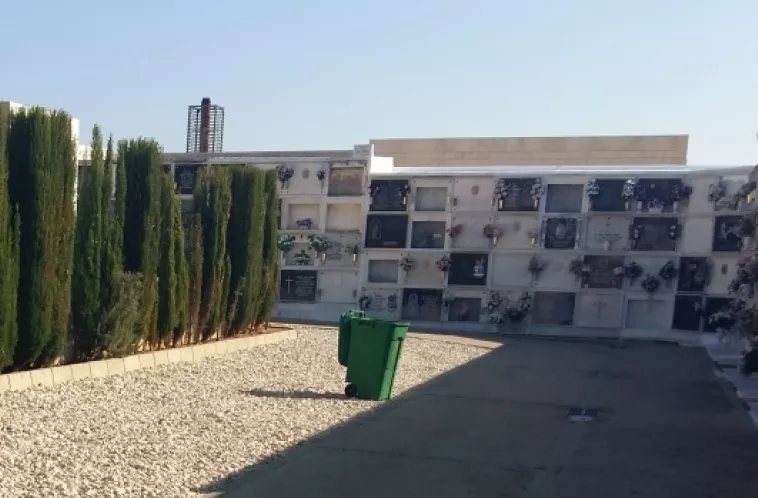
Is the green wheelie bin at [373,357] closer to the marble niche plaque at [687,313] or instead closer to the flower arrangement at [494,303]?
the flower arrangement at [494,303]

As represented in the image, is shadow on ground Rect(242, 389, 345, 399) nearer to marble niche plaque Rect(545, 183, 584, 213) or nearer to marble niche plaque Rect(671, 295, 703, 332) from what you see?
marble niche plaque Rect(671, 295, 703, 332)

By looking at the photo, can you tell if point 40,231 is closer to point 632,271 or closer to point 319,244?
point 319,244

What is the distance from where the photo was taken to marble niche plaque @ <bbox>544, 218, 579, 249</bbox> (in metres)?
15.4

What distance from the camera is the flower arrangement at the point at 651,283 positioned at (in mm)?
14624

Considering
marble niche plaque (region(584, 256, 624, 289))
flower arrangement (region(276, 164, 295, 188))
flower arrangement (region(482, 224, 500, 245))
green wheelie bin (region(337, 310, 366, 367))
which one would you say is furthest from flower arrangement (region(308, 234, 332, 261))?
green wheelie bin (region(337, 310, 366, 367))

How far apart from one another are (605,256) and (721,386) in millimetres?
6260

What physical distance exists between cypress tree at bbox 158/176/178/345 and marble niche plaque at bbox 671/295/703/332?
373 inches

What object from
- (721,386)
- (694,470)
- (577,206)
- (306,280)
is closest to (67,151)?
(694,470)

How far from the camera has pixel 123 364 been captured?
26.0 ft

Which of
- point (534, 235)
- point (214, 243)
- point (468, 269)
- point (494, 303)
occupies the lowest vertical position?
point (494, 303)

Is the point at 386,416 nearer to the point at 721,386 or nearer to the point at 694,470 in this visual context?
the point at 694,470

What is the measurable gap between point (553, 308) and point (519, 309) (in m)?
0.67

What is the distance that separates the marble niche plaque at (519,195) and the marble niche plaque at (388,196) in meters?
2.01

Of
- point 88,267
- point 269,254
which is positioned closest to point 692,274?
point 269,254
